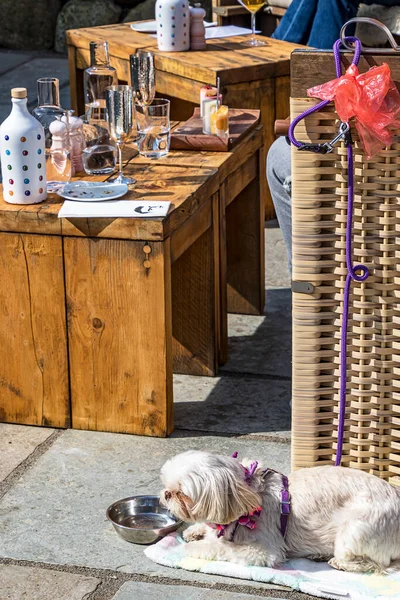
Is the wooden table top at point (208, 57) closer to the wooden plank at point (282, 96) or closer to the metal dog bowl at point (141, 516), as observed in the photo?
the wooden plank at point (282, 96)

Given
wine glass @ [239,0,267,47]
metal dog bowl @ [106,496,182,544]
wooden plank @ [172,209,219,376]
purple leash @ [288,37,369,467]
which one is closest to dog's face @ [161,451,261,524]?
metal dog bowl @ [106,496,182,544]

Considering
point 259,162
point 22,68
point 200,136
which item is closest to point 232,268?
point 259,162

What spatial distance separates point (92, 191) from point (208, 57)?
1857 mm

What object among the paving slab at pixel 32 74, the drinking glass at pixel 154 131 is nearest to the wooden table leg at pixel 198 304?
the drinking glass at pixel 154 131

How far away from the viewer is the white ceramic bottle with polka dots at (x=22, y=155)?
3.11 m

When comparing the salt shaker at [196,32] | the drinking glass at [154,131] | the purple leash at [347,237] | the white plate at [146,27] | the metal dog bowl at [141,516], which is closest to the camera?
the purple leash at [347,237]

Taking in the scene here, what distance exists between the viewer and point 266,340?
402cm

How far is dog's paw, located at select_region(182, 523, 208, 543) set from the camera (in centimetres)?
263

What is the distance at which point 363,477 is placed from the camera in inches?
100

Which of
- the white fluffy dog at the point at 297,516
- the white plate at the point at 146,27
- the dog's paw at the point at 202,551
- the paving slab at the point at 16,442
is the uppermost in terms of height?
the white plate at the point at 146,27

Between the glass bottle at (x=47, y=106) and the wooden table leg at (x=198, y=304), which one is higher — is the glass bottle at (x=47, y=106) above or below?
above

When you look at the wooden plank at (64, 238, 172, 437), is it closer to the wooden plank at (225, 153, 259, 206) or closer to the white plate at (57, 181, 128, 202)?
the white plate at (57, 181, 128, 202)

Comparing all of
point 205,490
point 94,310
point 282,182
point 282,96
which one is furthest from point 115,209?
point 282,96

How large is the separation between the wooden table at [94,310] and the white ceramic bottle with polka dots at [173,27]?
175cm
